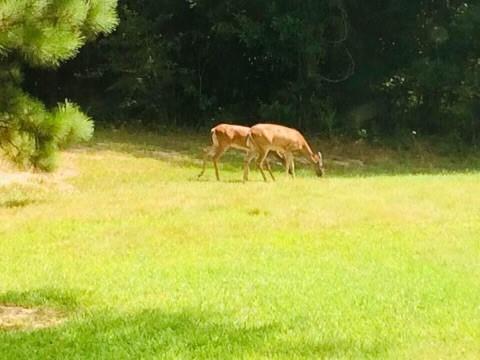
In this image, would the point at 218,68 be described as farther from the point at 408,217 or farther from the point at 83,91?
the point at 408,217

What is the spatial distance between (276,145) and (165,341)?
962cm

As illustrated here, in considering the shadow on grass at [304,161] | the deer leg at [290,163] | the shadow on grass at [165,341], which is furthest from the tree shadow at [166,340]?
the deer leg at [290,163]

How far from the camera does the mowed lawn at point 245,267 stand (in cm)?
534

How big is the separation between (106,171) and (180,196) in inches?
140

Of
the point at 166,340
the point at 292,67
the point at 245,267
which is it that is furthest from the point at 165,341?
the point at 292,67

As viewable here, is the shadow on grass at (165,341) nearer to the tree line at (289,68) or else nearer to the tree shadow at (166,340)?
the tree shadow at (166,340)

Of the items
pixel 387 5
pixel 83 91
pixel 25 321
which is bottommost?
pixel 25 321

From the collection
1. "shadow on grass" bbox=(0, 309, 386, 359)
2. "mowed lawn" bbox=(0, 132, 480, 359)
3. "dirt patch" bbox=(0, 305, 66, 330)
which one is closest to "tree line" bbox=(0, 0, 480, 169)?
"mowed lawn" bbox=(0, 132, 480, 359)

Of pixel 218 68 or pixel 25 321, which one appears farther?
pixel 218 68

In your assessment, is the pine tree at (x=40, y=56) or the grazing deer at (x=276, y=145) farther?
the grazing deer at (x=276, y=145)

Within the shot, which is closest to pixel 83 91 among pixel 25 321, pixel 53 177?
pixel 53 177

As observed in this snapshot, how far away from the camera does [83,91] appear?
22844 mm

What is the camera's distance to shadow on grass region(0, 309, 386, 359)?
507 centimetres

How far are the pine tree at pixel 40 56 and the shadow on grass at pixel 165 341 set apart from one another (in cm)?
193
